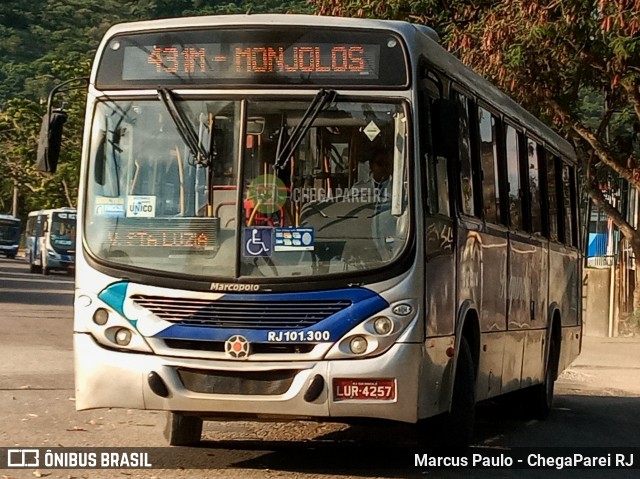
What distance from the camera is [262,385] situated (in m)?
8.80

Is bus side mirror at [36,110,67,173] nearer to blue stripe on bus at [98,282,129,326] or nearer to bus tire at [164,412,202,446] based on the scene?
blue stripe on bus at [98,282,129,326]

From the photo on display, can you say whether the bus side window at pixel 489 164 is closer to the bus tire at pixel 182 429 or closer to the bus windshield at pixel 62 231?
the bus tire at pixel 182 429

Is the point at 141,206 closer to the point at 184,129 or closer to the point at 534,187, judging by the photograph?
the point at 184,129

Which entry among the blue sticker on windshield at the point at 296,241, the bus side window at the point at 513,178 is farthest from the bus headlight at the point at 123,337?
the bus side window at the point at 513,178

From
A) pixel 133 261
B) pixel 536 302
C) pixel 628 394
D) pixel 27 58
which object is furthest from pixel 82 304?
pixel 27 58

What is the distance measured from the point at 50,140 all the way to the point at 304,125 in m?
1.80

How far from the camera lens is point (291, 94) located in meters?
9.11

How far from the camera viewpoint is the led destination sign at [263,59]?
9.16 meters

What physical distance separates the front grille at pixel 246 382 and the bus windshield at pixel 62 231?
5005 centimetres

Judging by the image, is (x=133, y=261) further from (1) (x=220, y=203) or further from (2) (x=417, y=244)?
(2) (x=417, y=244)

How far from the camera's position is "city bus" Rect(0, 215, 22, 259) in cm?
8362

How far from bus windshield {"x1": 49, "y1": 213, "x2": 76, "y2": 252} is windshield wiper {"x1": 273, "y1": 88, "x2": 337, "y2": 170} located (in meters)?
49.9

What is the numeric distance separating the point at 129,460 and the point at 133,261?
1.50m

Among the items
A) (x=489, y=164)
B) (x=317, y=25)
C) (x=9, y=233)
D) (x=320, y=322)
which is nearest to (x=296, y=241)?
(x=320, y=322)
